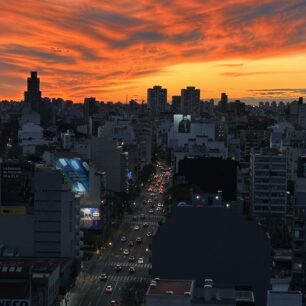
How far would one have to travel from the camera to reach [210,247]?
2052cm

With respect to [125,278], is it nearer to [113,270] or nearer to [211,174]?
[113,270]

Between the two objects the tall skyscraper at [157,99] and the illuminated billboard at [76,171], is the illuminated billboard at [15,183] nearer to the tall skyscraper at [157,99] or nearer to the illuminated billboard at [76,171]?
the illuminated billboard at [76,171]

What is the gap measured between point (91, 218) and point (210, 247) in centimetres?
1353

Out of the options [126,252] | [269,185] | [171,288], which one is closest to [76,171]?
[126,252]

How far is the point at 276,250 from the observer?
89.6 feet

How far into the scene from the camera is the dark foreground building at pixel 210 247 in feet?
66.2

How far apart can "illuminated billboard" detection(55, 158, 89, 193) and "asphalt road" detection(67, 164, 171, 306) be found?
104 inches

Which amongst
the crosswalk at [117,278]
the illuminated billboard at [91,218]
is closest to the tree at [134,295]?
the crosswalk at [117,278]

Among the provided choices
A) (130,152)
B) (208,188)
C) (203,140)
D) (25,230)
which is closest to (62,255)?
(25,230)

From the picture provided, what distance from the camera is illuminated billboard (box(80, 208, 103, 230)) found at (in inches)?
1298

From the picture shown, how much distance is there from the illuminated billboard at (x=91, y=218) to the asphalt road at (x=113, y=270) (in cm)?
101

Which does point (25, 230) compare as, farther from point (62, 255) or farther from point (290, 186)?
point (290, 186)

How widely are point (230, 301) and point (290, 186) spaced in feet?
93.5

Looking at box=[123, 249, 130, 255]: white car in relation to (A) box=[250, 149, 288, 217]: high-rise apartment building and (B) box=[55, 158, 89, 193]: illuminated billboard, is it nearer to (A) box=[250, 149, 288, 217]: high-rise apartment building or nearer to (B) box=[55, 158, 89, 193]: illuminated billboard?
(B) box=[55, 158, 89, 193]: illuminated billboard
